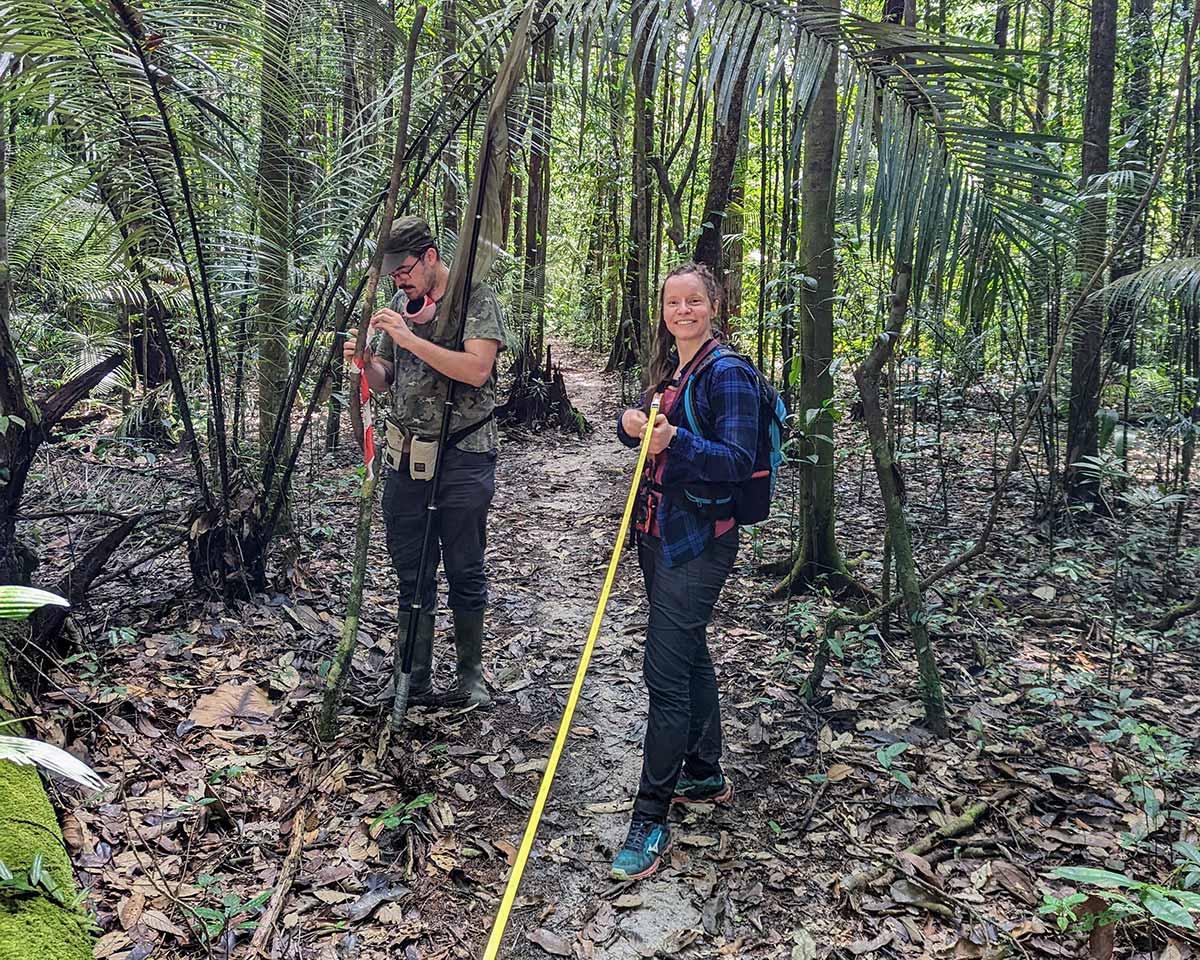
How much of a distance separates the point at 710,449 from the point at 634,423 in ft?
0.91

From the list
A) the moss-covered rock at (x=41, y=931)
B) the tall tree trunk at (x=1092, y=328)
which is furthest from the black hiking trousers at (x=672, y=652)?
the tall tree trunk at (x=1092, y=328)

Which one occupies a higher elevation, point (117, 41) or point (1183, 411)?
point (117, 41)

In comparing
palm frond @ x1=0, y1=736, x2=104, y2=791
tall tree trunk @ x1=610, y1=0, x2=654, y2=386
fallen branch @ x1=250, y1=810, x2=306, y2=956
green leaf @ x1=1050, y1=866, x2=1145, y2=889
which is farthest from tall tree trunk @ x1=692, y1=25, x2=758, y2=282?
palm frond @ x1=0, y1=736, x2=104, y2=791

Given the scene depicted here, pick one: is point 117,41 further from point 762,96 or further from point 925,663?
point 925,663

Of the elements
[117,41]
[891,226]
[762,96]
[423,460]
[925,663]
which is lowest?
[925,663]

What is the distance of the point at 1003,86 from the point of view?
284cm

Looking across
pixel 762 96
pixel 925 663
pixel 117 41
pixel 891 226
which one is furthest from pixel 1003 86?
pixel 117 41

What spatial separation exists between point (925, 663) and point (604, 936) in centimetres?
177

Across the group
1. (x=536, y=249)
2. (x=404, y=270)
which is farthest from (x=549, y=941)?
(x=536, y=249)

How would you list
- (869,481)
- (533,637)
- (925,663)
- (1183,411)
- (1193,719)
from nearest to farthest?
(925,663) < (1193,719) < (533,637) < (1183,411) < (869,481)

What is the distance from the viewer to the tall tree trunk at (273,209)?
159 inches

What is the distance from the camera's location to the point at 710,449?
8.41 ft

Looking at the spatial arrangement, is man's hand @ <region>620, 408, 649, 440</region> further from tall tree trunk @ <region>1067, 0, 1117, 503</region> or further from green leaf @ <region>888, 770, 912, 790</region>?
tall tree trunk @ <region>1067, 0, 1117, 503</region>

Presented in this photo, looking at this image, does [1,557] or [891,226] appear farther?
[1,557]
